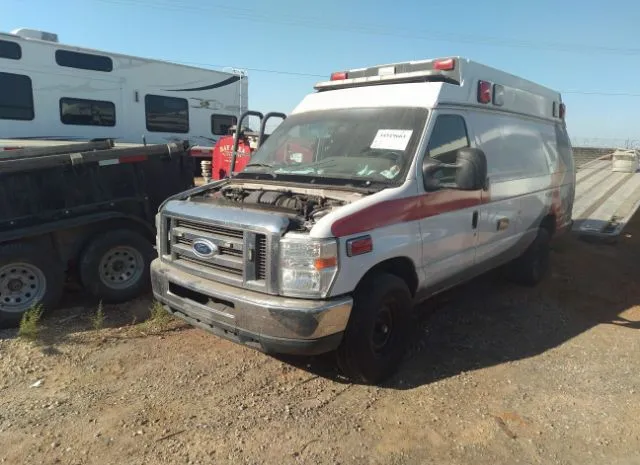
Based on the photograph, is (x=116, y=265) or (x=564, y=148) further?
(x=564, y=148)

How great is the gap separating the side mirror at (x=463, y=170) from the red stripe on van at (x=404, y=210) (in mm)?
110

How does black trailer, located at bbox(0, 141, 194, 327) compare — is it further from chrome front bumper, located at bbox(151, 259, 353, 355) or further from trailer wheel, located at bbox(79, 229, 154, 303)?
chrome front bumper, located at bbox(151, 259, 353, 355)

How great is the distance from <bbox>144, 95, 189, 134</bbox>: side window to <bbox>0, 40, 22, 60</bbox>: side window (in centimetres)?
265

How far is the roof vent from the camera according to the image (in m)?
9.82

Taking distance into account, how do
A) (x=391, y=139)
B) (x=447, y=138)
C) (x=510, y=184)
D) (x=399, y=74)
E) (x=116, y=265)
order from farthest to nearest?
(x=116, y=265) < (x=510, y=184) < (x=399, y=74) < (x=447, y=138) < (x=391, y=139)

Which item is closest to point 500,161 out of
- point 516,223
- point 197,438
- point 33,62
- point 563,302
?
point 516,223

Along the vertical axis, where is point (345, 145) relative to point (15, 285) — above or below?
above

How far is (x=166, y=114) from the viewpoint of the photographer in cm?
1227

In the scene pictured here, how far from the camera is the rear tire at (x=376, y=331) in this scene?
373 cm

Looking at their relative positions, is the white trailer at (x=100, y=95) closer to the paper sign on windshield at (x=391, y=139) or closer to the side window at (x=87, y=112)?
the side window at (x=87, y=112)

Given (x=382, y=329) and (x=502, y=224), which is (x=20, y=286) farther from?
(x=502, y=224)

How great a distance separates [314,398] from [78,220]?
3153 millimetres

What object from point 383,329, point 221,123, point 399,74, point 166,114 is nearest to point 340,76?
point 399,74

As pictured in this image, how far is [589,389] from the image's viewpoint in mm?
4145
